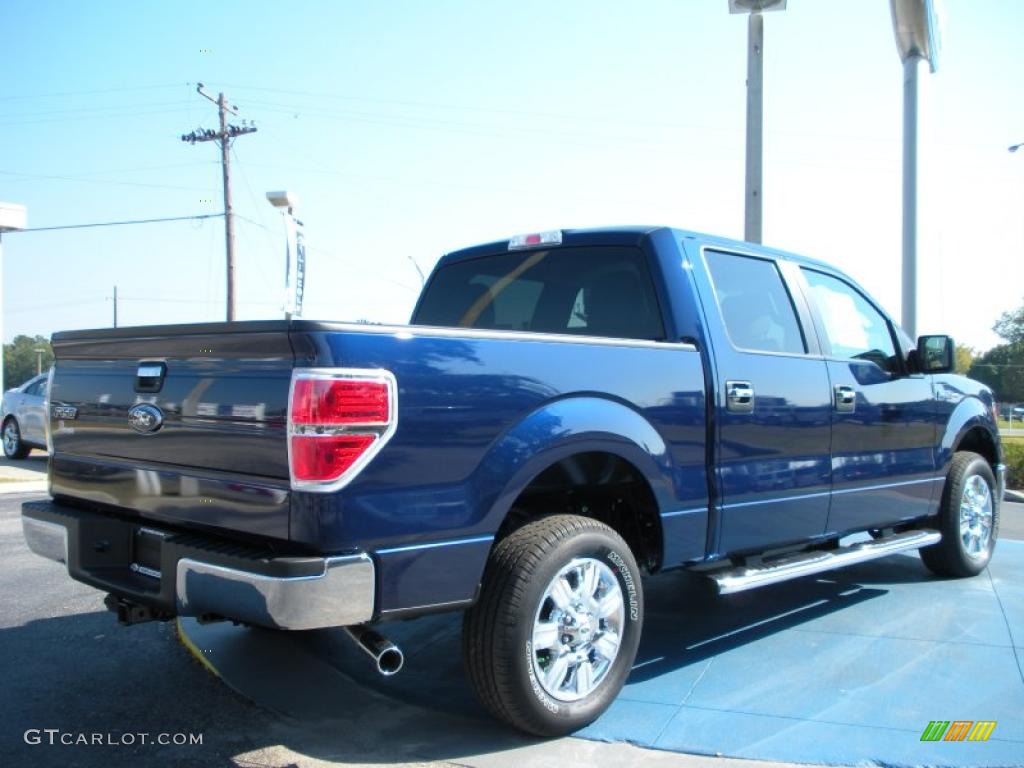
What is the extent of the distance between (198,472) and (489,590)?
1091 mm

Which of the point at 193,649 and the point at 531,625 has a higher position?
the point at 531,625

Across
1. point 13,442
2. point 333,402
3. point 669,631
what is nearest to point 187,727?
point 333,402

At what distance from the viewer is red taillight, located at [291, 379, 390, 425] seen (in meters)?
2.62

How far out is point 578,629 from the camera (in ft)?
10.8

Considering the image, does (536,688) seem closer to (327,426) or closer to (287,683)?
(327,426)

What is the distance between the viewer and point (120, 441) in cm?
341

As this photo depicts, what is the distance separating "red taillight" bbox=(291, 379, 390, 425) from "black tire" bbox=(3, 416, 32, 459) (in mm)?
14386

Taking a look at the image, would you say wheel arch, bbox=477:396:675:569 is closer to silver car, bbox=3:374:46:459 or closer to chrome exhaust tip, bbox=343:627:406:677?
chrome exhaust tip, bbox=343:627:406:677

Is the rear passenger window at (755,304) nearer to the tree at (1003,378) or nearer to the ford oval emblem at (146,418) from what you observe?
the ford oval emblem at (146,418)

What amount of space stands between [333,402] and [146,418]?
3.31ft

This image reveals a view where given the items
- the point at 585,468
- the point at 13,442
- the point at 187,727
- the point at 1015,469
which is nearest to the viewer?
the point at 187,727

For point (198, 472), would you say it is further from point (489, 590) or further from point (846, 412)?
point (846, 412)

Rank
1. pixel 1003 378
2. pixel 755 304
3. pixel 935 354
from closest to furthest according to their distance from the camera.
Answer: pixel 755 304
pixel 935 354
pixel 1003 378

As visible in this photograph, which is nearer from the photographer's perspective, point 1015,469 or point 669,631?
point 669,631
